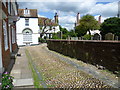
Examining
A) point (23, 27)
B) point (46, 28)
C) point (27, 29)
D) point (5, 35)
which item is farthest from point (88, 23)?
point (5, 35)

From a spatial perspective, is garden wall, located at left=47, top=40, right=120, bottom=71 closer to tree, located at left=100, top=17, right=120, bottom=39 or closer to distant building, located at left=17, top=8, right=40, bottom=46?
distant building, located at left=17, top=8, right=40, bottom=46

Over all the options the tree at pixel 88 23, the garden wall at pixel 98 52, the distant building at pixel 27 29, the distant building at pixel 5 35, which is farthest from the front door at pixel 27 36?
the tree at pixel 88 23

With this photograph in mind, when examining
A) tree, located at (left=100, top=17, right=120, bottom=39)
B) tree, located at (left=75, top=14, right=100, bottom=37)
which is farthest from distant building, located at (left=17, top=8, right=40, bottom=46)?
tree, located at (left=100, top=17, right=120, bottom=39)

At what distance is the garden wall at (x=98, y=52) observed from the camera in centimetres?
559

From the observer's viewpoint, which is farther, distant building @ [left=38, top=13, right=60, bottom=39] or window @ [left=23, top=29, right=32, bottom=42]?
distant building @ [left=38, top=13, right=60, bottom=39]

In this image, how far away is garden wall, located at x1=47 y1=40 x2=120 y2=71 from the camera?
5.59 m

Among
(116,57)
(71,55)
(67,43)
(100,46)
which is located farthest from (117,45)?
(67,43)

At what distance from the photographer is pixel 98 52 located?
684 cm

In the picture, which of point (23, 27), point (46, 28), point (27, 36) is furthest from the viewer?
point (46, 28)

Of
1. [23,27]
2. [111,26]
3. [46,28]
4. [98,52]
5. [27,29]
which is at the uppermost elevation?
[111,26]

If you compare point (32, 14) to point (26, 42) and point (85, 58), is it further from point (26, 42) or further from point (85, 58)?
point (85, 58)

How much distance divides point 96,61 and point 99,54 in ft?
1.74

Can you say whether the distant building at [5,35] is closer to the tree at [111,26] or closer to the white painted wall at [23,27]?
the white painted wall at [23,27]

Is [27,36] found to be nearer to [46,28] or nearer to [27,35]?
[27,35]
